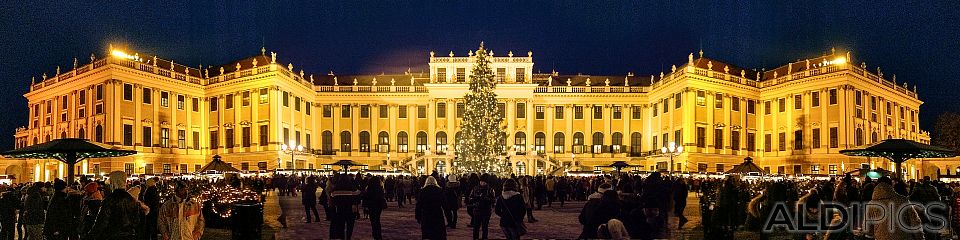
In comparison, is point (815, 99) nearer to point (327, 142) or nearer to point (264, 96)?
point (327, 142)

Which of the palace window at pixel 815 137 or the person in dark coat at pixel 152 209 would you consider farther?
the palace window at pixel 815 137

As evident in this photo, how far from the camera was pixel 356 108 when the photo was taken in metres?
61.5

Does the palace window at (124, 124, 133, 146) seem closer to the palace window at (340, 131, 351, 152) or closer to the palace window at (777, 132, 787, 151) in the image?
the palace window at (340, 131, 351, 152)

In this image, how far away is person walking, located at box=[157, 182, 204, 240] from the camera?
406 inches

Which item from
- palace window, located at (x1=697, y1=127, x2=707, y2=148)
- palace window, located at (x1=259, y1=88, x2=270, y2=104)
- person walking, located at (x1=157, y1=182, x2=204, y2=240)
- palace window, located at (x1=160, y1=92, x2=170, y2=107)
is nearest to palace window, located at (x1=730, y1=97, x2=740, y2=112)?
palace window, located at (x1=697, y1=127, x2=707, y2=148)

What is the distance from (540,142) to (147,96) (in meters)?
27.6

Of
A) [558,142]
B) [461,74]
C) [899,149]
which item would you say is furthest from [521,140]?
[899,149]

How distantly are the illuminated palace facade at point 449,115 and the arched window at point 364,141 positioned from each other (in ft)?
0.26

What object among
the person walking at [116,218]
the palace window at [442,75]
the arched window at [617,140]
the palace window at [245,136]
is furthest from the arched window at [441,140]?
the person walking at [116,218]

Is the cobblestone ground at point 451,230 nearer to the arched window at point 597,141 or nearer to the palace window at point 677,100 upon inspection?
the palace window at point 677,100

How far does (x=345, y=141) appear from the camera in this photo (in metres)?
61.9

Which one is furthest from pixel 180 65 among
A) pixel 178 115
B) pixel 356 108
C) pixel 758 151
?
pixel 758 151

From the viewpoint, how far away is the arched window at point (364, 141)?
203 feet

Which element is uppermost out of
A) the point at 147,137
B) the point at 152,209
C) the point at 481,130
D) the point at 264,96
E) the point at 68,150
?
the point at 264,96
